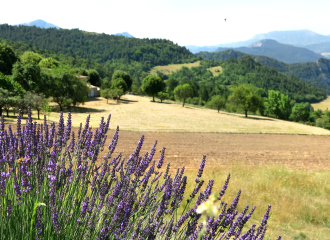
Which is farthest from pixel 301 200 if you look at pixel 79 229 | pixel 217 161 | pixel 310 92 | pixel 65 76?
pixel 310 92

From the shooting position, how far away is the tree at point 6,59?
4247cm

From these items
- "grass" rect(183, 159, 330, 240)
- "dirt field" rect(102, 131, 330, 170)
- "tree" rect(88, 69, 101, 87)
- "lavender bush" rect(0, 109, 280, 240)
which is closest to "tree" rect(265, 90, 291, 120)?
"dirt field" rect(102, 131, 330, 170)

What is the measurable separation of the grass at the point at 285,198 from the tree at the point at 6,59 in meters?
46.8

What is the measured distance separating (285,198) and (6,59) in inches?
2110

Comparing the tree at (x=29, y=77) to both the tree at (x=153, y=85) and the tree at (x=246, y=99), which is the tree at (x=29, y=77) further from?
the tree at (x=246, y=99)

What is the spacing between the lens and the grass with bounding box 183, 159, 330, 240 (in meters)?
6.90

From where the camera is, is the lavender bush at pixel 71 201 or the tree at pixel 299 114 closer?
the lavender bush at pixel 71 201

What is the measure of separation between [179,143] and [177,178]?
16.5 m

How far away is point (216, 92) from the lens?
12950cm

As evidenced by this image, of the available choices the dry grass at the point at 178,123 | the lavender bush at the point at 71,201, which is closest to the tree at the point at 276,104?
the dry grass at the point at 178,123

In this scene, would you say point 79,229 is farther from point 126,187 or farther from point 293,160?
point 293,160

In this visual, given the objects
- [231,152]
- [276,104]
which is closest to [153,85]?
[276,104]

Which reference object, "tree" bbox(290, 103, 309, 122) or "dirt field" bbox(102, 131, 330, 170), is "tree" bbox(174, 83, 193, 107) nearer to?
"dirt field" bbox(102, 131, 330, 170)

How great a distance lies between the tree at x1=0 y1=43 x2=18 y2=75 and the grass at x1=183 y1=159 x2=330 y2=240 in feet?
154
